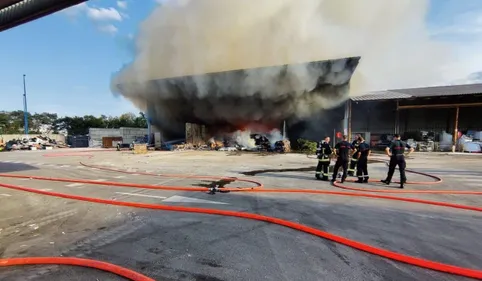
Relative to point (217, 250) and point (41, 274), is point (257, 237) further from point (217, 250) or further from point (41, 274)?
point (41, 274)

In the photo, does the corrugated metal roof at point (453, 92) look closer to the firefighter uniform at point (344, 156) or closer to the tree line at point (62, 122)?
the firefighter uniform at point (344, 156)

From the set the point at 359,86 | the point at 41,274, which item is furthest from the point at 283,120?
the point at 41,274

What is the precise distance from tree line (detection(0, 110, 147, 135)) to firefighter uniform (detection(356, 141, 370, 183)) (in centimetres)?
4274

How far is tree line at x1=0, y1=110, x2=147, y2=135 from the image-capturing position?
160 ft

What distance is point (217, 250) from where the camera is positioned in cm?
291

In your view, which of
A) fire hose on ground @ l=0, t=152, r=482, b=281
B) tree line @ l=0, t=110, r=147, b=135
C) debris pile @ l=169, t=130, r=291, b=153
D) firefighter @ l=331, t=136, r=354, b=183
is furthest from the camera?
tree line @ l=0, t=110, r=147, b=135

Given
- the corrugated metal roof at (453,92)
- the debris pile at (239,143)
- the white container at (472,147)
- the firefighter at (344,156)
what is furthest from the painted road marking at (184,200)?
the corrugated metal roof at (453,92)

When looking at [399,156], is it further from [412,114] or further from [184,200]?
[412,114]

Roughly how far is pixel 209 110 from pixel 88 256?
22.0m

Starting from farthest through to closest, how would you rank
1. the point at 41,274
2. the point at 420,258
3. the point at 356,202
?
1. the point at 356,202
2. the point at 420,258
3. the point at 41,274

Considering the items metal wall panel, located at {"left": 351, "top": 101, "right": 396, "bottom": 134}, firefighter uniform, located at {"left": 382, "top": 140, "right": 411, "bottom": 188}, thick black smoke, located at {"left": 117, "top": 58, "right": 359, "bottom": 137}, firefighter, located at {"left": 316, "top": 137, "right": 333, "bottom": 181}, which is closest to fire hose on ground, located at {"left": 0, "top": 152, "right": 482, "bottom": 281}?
firefighter uniform, located at {"left": 382, "top": 140, "right": 411, "bottom": 188}

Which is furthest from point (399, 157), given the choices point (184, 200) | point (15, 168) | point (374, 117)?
point (374, 117)

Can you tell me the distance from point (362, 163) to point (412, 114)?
19.0 meters

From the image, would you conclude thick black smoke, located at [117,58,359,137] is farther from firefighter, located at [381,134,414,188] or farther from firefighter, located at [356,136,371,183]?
firefighter, located at [381,134,414,188]
